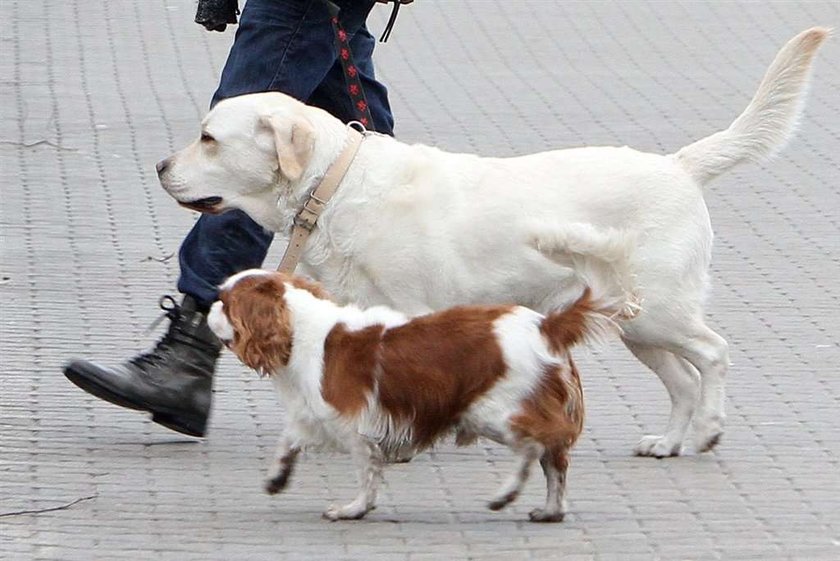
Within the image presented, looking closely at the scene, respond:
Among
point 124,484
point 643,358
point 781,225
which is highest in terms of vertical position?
point 643,358

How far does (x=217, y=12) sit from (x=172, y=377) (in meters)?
1.28

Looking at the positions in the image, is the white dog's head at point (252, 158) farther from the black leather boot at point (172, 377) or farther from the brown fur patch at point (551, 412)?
the brown fur patch at point (551, 412)

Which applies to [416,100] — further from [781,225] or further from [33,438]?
[33,438]

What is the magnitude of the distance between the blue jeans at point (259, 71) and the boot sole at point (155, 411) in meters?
0.41

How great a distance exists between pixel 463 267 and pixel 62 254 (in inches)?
136

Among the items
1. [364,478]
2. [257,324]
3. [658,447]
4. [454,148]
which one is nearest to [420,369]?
[364,478]

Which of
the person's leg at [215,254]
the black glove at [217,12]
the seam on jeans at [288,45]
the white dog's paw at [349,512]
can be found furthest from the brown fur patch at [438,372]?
the black glove at [217,12]

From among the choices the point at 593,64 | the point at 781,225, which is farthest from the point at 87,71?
the point at 781,225

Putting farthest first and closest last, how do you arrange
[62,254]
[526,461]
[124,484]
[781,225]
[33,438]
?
[781,225]
[62,254]
[33,438]
[124,484]
[526,461]

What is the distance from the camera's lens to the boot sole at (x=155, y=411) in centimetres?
580

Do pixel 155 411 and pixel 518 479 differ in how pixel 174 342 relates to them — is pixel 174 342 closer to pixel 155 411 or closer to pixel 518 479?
pixel 155 411

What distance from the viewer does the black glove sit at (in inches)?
240

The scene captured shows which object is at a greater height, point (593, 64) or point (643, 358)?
point (643, 358)

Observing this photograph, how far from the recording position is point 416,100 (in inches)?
474
